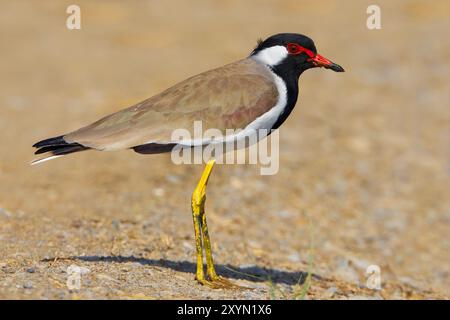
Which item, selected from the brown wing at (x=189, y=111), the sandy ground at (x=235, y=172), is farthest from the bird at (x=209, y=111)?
the sandy ground at (x=235, y=172)

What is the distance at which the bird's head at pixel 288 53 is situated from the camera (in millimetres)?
6660

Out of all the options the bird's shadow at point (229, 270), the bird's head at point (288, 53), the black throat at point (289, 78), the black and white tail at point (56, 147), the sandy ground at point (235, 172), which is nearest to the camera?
the black and white tail at point (56, 147)

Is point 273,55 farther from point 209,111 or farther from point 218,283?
point 218,283

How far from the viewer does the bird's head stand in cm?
666

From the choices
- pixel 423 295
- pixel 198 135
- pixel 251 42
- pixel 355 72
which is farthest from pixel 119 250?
pixel 251 42

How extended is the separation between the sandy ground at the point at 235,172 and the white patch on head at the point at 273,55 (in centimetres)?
142

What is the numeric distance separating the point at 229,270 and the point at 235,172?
3.25 m

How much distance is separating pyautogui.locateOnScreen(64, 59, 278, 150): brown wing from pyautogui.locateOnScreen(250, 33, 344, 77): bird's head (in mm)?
185

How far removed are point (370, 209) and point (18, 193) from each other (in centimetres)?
429

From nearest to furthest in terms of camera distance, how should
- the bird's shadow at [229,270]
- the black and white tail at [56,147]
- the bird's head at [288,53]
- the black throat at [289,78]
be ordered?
the black and white tail at [56,147], the black throat at [289,78], the bird's head at [288,53], the bird's shadow at [229,270]

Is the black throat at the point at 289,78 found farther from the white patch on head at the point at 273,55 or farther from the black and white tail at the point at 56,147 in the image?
the black and white tail at the point at 56,147

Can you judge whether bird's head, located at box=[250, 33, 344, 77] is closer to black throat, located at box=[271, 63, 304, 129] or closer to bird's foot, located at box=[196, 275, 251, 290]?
black throat, located at box=[271, 63, 304, 129]

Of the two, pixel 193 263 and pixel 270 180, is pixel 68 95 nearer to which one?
pixel 270 180

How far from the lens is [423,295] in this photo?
7844 millimetres
